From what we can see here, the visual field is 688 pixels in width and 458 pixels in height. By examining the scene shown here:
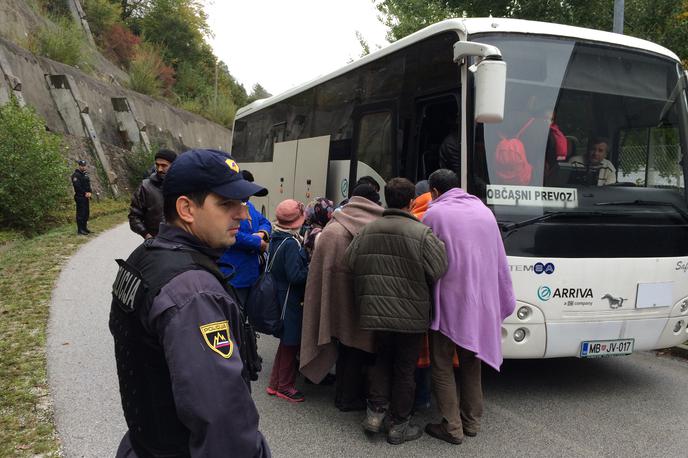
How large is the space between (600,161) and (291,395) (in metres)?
3.36

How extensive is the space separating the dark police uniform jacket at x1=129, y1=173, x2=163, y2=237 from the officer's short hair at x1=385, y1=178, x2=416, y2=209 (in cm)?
270

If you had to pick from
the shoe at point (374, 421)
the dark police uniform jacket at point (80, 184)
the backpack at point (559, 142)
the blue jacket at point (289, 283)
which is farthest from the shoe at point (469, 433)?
the dark police uniform jacket at point (80, 184)

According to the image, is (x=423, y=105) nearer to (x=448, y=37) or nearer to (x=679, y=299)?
(x=448, y=37)

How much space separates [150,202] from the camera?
5480 mm

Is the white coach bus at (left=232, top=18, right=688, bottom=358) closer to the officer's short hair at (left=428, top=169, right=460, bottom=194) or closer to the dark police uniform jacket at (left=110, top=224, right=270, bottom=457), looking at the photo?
the officer's short hair at (left=428, top=169, right=460, bottom=194)

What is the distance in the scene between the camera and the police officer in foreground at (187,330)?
136cm

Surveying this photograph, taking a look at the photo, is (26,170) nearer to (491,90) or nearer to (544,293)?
(491,90)

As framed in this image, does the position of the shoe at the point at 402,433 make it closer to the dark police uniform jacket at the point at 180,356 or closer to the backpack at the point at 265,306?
the backpack at the point at 265,306

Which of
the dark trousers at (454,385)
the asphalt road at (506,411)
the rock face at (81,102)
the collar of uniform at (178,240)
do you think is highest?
the rock face at (81,102)

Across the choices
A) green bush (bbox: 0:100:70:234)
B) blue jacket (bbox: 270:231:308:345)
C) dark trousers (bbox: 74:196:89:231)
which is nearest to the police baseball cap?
blue jacket (bbox: 270:231:308:345)

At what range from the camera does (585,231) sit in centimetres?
430

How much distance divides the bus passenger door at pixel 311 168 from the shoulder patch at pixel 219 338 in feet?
19.0

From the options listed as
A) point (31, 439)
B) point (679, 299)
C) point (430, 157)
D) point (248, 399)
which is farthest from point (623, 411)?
point (31, 439)

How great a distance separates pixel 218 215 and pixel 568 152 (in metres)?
3.69
